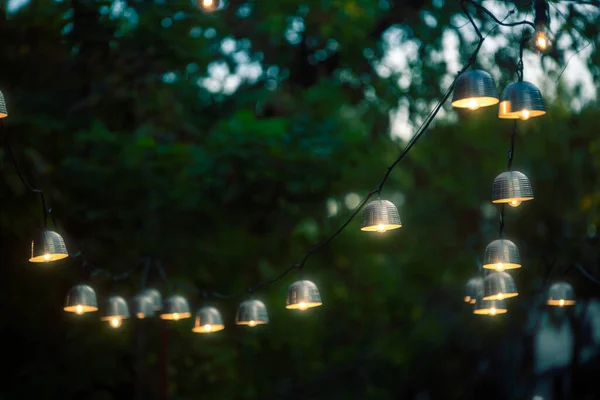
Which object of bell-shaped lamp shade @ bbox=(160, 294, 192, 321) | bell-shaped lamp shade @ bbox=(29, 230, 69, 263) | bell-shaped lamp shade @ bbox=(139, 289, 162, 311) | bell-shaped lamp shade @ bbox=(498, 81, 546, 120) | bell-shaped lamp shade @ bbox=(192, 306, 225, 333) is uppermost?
bell-shaped lamp shade @ bbox=(498, 81, 546, 120)

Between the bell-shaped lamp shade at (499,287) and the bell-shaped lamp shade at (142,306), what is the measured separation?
328 cm

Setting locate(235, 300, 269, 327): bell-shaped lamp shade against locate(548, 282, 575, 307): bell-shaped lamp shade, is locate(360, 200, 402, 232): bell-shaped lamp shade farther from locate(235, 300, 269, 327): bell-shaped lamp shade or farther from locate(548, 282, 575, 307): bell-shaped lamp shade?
locate(548, 282, 575, 307): bell-shaped lamp shade

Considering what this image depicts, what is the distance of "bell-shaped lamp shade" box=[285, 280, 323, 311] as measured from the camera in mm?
5992

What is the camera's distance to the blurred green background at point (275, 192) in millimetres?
9906

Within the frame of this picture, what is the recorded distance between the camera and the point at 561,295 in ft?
21.7

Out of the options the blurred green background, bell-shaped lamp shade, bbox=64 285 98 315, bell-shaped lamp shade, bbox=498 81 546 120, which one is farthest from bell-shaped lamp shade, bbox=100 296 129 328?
bell-shaped lamp shade, bbox=498 81 546 120

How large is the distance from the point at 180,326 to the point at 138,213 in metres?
2.41

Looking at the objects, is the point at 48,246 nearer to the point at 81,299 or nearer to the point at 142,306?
the point at 81,299

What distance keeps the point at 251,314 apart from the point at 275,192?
4419 millimetres

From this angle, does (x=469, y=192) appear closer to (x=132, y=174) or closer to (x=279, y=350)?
(x=279, y=350)

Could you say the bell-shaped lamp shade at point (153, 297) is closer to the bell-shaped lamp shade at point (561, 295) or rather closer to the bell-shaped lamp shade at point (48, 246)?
the bell-shaped lamp shade at point (48, 246)

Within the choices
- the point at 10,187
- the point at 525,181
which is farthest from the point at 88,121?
the point at 525,181

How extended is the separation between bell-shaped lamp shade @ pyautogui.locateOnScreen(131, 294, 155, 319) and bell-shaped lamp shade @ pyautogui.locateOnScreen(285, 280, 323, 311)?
1.90m

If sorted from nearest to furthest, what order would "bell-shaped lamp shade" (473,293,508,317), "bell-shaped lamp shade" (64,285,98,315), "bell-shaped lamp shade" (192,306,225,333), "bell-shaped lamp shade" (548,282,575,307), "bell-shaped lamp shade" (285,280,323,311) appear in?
"bell-shaped lamp shade" (285,280,323,311) < "bell-shaped lamp shade" (473,293,508,317) < "bell-shaped lamp shade" (64,285,98,315) < "bell-shaped lamp shade" (548,282,575,307) < "bell-shaped lamp shade" (192,306,225,333)
